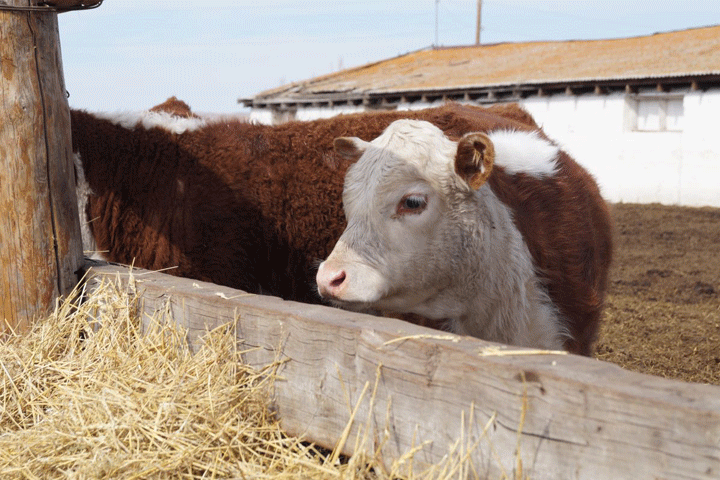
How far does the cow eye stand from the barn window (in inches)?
558

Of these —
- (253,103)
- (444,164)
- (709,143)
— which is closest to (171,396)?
(444,164)

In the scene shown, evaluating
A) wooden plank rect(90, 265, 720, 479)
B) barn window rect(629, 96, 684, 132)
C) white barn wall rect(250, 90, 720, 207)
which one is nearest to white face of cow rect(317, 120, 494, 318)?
wooden plank rect(90, 265, 720, 479)

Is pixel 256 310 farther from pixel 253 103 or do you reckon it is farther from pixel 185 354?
pixel 253 103

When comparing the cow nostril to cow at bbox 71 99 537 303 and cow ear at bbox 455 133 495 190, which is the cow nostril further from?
cow at bbox 71 99 537 303

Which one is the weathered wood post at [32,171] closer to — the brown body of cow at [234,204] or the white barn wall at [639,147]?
the brown body of cow at [234,204]

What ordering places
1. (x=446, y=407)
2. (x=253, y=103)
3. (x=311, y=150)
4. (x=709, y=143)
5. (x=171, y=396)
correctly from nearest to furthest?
1. (x=446, y=407)
2. (x=171, y=396)
3. (x=311, y=150)
4. (x=709, y=143)
5. (x=253, y=103)

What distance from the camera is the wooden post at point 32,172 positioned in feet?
9.69

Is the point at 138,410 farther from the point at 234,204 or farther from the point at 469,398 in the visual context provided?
the point at 234,204

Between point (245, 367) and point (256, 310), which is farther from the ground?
point (256, 310)

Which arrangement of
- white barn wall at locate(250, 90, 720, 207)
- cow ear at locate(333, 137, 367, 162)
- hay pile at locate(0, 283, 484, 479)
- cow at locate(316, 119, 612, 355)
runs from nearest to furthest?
1. hay pile at locate(0, 283, 484, 479)
2. cow at locate(316, 119, 612, 355)
3. cow ear at locate(333, 137, 367, 162)
4. white barn wall at locate(250, 90, 720, 207)

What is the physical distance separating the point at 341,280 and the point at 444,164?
2.32ft

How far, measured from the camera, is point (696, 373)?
5.10 meters

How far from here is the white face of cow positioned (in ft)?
10.3

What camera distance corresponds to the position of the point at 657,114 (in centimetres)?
1623
